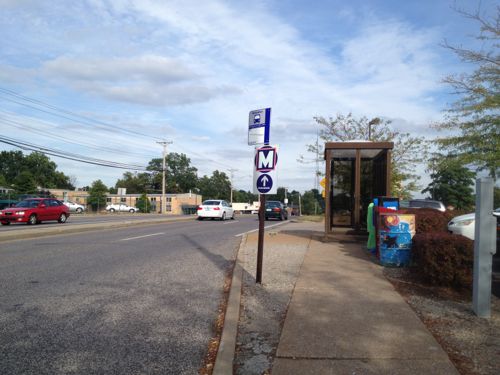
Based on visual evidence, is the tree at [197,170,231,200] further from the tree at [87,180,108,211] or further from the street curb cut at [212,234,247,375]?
the street curb cut at [212,234,247,375]

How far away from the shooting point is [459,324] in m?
5.21

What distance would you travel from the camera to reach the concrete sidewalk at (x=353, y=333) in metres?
4.03

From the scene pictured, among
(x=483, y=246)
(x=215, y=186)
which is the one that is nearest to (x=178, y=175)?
(x=215, y=186)

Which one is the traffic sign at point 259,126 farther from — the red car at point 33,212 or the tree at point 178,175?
the tree at point 178,175

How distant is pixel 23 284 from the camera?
7562mm

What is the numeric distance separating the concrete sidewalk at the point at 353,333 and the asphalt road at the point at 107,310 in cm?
104

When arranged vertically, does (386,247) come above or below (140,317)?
above

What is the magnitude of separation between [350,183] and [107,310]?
10190mm

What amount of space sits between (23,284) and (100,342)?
11.8 ft

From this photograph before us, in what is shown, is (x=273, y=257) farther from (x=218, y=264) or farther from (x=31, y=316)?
(x=31, y=316)

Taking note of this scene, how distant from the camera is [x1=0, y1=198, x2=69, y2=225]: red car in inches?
942

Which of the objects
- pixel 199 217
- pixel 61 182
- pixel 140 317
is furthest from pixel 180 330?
pixel 61 182

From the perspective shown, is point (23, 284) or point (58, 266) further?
point (58, 266)

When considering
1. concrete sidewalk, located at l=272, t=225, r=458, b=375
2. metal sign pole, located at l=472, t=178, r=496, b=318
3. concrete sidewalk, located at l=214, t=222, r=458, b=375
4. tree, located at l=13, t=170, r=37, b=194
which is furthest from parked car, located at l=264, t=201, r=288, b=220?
tree, located at l=13, t=170, r=37, b=194
